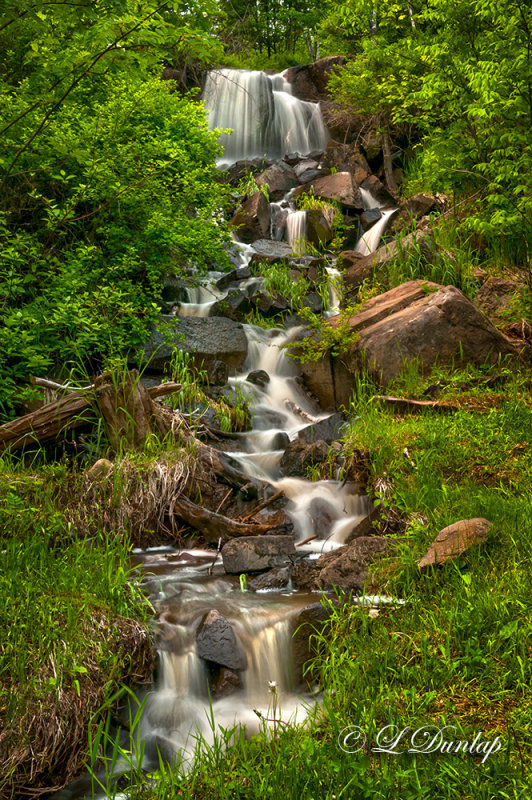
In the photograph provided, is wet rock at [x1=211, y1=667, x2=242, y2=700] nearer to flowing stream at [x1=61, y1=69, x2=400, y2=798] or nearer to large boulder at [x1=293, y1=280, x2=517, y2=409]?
flowing stream at [x1=61, y1=69, x2=400, y2=798]

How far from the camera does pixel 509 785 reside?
2.29m

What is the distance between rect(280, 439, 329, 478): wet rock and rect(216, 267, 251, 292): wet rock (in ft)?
15.4

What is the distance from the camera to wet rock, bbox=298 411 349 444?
7.14 meters

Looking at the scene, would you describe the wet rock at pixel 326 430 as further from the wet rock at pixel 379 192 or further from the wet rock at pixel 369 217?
the wet rock at pixel 379 192

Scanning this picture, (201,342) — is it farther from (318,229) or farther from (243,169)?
(243,169)

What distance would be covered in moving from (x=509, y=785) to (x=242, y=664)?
1891 mm

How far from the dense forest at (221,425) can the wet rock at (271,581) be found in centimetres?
14

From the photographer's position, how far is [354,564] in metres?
4.51

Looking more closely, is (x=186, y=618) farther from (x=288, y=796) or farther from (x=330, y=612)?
(x=288, y=796)

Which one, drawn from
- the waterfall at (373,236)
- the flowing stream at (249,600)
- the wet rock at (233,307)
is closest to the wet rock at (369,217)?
the waterfall at (373,236)

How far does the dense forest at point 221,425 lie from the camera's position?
294 cm

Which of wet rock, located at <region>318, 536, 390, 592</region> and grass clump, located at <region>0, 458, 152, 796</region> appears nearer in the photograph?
grass clump, located at <region>0, 458, 152, 796</region>

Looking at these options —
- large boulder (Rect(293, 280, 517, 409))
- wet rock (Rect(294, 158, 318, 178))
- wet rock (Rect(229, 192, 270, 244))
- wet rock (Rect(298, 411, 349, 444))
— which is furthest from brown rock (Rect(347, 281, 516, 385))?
wet rock (Rect(294, 158, 318, 178))

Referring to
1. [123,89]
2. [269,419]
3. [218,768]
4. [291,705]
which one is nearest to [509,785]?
[218,768]
